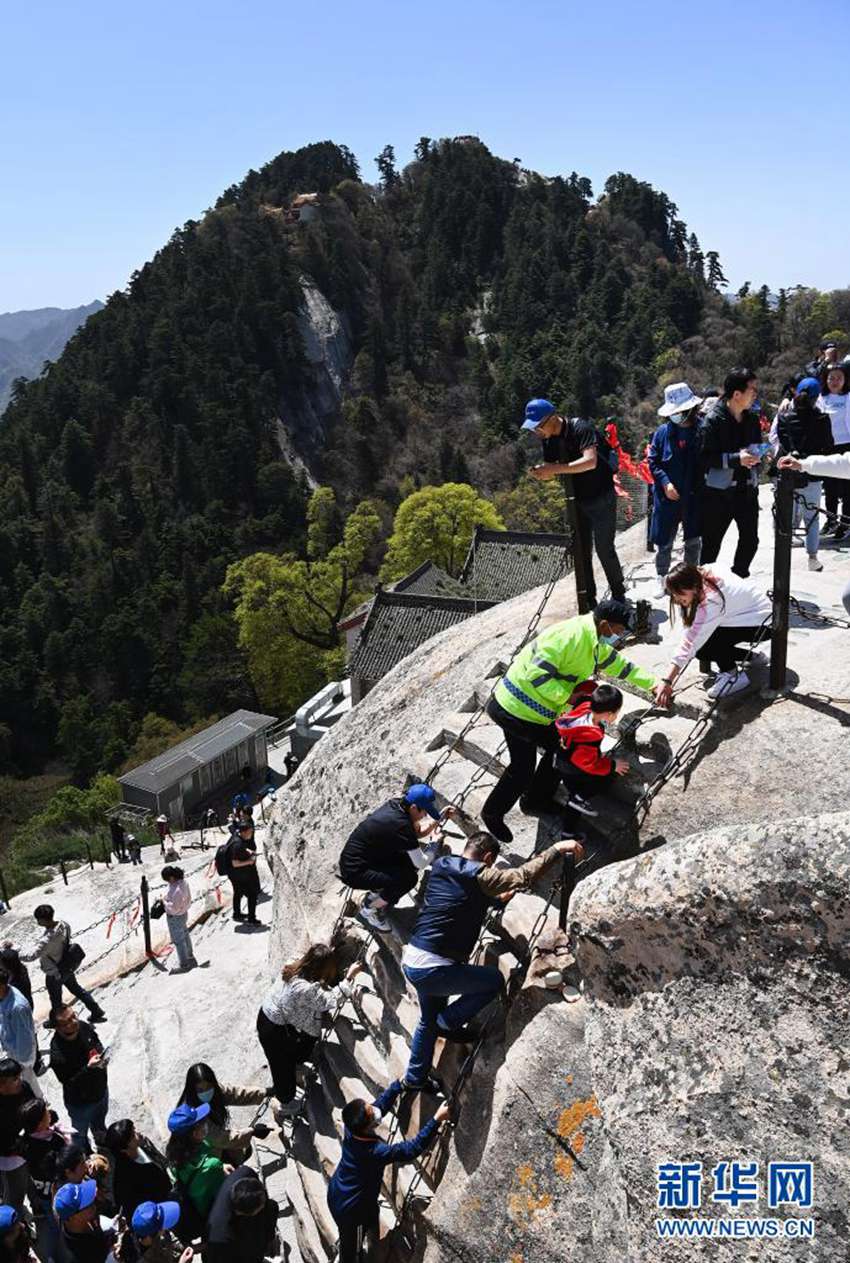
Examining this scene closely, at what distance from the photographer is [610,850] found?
21.4ft

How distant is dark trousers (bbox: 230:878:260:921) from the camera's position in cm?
1195

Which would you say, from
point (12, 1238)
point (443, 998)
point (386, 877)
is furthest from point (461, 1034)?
point (12, 1238)

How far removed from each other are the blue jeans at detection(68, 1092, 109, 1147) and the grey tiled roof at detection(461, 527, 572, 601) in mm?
32189

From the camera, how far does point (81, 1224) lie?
6.00 meters

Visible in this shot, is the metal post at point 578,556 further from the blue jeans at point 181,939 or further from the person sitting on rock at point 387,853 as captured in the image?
the blue jeans at point 181,939

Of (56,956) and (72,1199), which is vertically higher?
(72,1199)

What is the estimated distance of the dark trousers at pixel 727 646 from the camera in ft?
23.2

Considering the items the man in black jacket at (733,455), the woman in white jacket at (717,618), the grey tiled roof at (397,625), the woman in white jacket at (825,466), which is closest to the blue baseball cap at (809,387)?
the man in black jacket at (733,455)

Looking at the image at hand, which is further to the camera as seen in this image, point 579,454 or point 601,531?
point 601,531

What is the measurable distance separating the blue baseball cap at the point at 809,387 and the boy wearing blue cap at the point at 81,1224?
933cm

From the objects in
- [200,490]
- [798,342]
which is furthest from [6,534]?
[798,342]

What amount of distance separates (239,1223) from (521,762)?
3.61 meters

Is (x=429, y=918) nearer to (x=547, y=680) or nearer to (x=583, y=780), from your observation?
(x=583, y=780)

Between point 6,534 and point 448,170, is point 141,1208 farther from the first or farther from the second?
point 448,170
